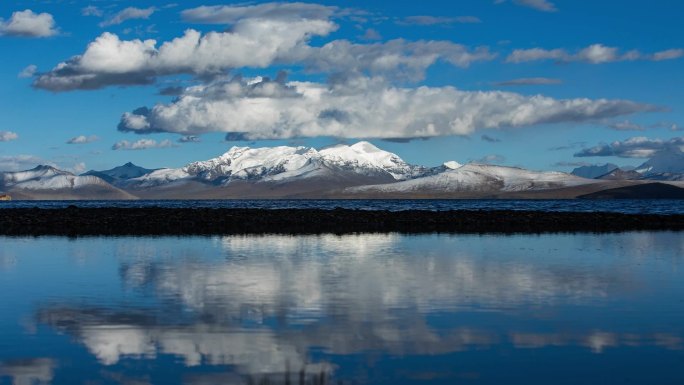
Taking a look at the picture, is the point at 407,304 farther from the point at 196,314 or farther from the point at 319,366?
the point at 319,366

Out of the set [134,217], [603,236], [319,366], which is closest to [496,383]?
[319,366]

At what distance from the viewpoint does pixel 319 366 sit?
1434 cm

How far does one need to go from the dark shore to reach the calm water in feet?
77.1

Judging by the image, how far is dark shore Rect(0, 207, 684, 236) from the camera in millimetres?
58531

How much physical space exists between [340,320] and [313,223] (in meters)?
51.5

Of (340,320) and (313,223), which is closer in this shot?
(340,320)

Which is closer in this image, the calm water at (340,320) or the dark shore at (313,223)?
the calm water at (340,320)

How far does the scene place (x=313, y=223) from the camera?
230ft

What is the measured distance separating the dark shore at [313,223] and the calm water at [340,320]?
23.5 metres

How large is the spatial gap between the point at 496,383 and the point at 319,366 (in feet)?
9.42

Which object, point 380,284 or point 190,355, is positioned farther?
point 380,284

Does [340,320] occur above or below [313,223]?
below

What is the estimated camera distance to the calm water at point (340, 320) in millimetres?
14070

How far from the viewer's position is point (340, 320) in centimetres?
1866
